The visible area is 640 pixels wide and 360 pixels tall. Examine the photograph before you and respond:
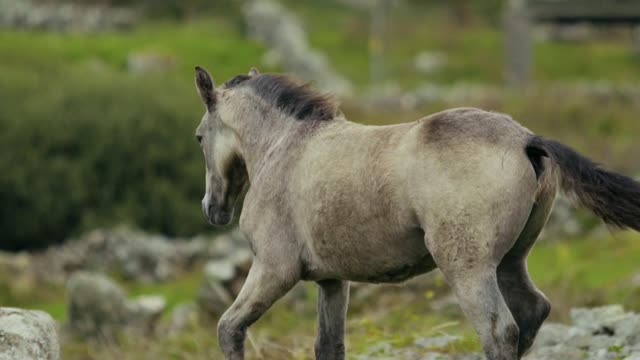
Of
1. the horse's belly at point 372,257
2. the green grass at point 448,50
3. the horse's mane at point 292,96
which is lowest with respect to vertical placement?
the green grass at point 448,50

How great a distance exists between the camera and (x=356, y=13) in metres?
65.9

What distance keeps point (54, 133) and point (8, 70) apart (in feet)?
10.7

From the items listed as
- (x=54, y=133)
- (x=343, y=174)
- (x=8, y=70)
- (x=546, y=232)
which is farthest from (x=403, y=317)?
(x=8, y=70)

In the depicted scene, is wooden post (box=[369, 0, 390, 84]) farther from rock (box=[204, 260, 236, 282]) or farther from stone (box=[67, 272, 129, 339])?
stone (box=[67, 272, 129, 339])

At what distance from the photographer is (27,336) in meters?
10.0

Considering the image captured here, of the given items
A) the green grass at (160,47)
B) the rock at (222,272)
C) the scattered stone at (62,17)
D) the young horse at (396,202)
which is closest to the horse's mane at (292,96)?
the young horse at (396,202)

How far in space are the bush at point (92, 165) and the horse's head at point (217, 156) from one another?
20301mm

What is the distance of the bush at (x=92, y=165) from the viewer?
30.7 metres

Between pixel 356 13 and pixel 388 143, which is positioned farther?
pixel 356 13

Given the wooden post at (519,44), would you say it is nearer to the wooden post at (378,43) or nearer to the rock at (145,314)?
the wooden post at (378,43)

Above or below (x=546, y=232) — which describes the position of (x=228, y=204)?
above

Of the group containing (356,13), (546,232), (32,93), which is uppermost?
(32,93)

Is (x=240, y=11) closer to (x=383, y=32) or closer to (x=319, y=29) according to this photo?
(x=319, y=29)

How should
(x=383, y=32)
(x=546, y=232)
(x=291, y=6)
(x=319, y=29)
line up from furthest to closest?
1. (x=291, y=6)
2. (x=319, y=29)
3. (x=383, y=32)
4. (x=546, y=232)
